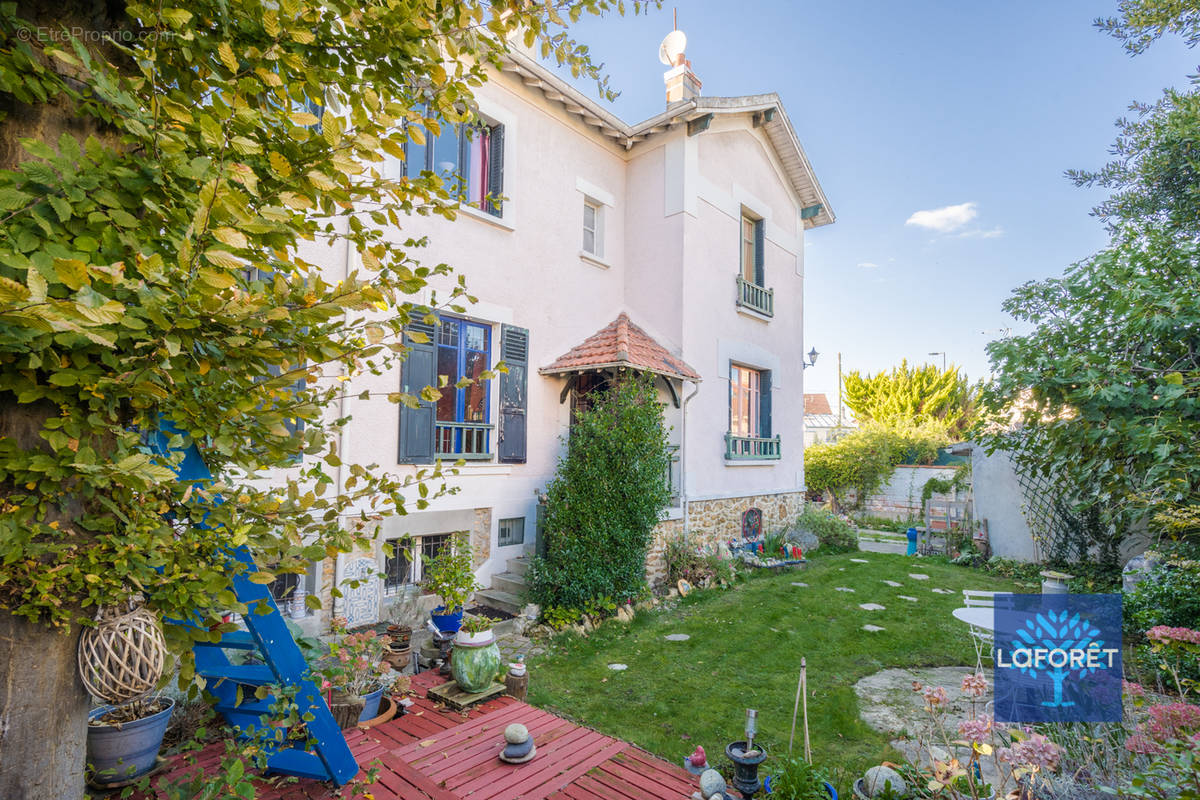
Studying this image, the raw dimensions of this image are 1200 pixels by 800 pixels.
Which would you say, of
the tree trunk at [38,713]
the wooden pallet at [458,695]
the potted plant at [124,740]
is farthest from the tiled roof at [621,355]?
the tree trunk at [38,713]

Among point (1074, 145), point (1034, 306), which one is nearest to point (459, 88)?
point (1034, 306)

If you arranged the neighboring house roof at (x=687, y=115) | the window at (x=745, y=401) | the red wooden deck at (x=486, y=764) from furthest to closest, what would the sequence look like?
the window at (x=745, y=401), the neighboring house roof at (x=687, y=115), the red wooden deck at (x=486, y=764)

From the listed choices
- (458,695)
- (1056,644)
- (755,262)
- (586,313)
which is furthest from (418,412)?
(755,262)

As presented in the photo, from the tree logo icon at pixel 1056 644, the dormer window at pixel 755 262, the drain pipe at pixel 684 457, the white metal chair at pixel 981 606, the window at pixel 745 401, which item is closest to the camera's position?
the tree logo icon at pixel 1056 644

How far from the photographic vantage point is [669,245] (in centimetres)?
980

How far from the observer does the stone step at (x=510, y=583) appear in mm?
7624

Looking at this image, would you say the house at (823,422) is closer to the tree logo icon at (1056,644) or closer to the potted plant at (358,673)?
the tree logo icon at (1056,644)

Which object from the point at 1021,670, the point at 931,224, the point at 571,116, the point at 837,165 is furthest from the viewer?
the point at 931,224

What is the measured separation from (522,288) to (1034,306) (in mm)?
7843

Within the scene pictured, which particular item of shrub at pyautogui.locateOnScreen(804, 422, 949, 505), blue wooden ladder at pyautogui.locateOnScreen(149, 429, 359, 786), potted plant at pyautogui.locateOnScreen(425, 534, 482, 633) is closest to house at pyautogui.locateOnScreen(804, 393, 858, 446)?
shrub at pyautogui.locateOnScreen(804, 422, 949, 505)

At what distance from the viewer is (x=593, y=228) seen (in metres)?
10.1

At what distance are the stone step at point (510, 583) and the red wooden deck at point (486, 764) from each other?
3.02 m

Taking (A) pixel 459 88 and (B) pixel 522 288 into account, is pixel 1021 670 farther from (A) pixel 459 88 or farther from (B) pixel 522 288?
(B) pixel 522 288

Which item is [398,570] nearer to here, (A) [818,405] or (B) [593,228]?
(B) [593,228]
